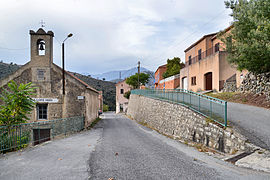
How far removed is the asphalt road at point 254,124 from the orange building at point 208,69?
245 inches

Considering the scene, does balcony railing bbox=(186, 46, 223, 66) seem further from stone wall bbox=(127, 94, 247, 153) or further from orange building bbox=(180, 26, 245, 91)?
stone wall bbox=(127, 94, 247, 153)

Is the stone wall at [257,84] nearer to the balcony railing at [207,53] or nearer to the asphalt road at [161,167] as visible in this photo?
the balcony railing at [207,53]

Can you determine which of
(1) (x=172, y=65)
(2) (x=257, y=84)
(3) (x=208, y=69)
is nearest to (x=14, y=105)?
(2) (x=257, y=84)

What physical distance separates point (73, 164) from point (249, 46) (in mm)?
11383

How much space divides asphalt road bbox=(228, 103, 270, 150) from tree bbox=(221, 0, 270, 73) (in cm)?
316

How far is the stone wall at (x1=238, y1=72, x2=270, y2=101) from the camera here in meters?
13.1

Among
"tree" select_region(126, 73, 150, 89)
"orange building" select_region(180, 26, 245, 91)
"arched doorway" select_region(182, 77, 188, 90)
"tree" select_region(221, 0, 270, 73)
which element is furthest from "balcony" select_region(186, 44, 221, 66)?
"tree" select_region(126, 73, 150, 89)

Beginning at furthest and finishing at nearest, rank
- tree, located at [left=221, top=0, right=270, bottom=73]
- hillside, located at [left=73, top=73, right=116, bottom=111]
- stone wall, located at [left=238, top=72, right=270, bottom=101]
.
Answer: hillside, located at [left=73, top=73, right=116, bottom=111]
stone wall, located at [left=238, top=72, right=270, bottom=101]
tree, located at [left=221, top=0, right=270, bottom=73]

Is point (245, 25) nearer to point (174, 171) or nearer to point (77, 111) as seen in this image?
point (174, 171)

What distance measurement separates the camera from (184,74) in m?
31.0

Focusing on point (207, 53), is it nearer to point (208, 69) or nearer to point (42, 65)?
point (208, 69)

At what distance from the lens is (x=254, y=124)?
8.88 m

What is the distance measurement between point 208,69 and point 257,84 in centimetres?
922

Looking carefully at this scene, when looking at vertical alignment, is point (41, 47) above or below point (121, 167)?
above
